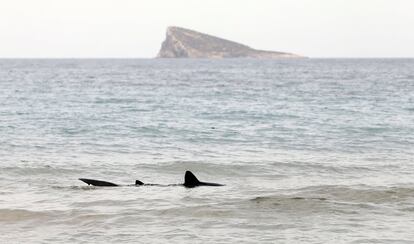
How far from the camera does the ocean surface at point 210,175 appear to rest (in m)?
13.0

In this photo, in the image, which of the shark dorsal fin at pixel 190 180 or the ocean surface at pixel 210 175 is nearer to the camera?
the ocean surface at pixel 210 175

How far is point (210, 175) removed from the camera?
20.4 meters

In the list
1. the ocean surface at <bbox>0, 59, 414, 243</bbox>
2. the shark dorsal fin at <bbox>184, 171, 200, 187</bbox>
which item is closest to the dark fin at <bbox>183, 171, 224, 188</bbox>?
the shark dorsal fin at <bbox>184, 171, 200, 187</bbox>

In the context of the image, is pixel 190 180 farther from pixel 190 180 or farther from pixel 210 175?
pixel 210 175

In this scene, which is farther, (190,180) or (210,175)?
(210,175)

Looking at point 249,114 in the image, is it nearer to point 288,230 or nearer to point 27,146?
point 27,146

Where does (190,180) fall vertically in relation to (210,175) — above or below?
above

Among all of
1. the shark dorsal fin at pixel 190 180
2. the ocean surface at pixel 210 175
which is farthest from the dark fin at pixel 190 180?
the ocean surface at pixel 210 175

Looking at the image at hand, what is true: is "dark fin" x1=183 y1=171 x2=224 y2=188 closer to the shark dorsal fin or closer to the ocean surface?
the shark dorsal fin

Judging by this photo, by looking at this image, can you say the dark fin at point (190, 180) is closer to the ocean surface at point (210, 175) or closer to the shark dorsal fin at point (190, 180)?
the shark dorsal fin at point (190, 180)

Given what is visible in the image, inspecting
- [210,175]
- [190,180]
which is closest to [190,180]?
[190,180]

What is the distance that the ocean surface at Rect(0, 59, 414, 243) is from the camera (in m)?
13.0

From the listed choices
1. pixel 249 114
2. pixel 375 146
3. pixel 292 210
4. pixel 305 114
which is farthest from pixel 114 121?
pixel 292 210

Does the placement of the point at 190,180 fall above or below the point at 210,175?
above
